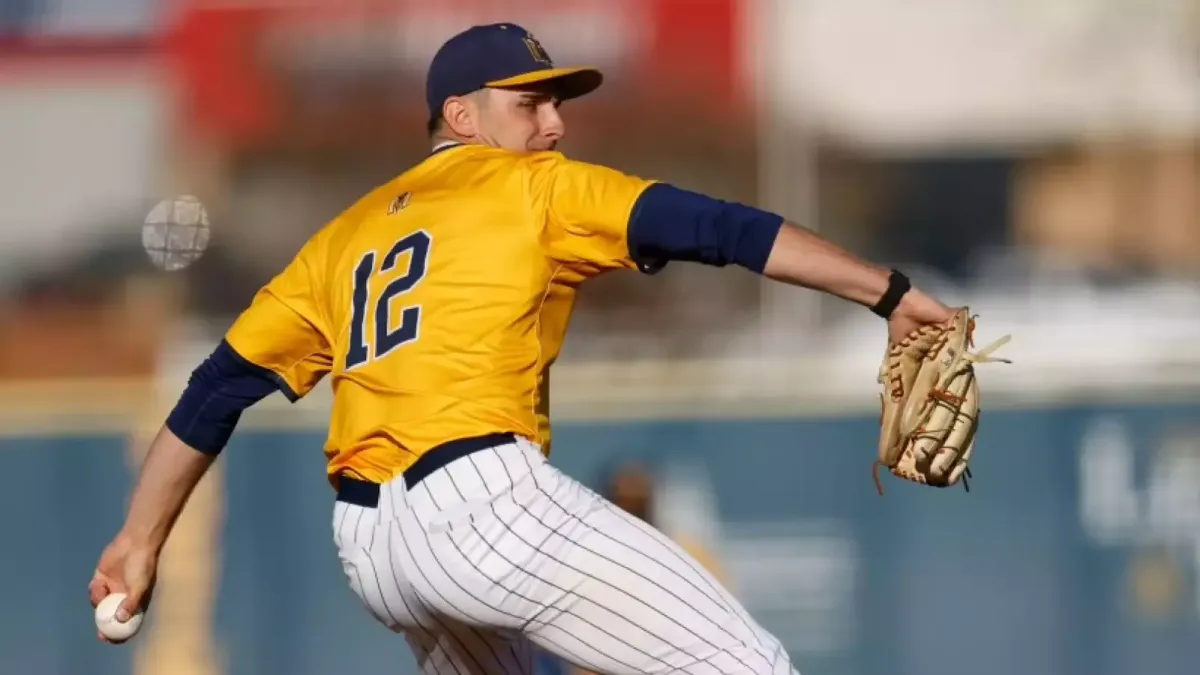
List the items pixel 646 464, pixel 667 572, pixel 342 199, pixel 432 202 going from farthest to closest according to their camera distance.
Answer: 1. pixel 342 199
2. pixel 646 464
3. pixel 432 202
4. pixel 667 572

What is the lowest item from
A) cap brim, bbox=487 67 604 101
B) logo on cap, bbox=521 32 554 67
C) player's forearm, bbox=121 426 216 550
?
player's forearm, bbox=121 426 216 550

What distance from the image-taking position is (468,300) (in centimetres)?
243

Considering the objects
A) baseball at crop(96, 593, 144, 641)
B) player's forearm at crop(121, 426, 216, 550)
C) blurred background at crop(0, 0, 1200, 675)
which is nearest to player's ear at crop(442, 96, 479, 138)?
player's forearm at crop(121, 426, 216, 550)

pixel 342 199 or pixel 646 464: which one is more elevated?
pixel 342 199

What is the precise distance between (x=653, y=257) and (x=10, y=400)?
13.0 ft

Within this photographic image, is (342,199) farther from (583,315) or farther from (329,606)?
(329,606)

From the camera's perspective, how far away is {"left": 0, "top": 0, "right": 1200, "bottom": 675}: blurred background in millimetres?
5504

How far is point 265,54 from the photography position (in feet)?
19.7

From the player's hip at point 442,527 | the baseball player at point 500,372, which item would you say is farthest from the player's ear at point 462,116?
the player's hip at point 442,527

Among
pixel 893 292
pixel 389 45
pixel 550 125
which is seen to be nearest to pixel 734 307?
pixel 389 45

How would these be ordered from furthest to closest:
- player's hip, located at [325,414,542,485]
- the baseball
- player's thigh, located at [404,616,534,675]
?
the baseball → player's thigh, located at [404,616,534,675] → player's hip, located at [325,414,542,485]

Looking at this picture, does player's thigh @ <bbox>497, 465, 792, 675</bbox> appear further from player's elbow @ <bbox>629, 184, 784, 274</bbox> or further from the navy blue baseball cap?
the navy blue baseball cap

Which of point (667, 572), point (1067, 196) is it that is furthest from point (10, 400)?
point (667, 572)

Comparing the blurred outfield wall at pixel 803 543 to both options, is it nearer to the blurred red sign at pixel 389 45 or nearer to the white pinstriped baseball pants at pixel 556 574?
the blurred red sign at pixel 389 45
